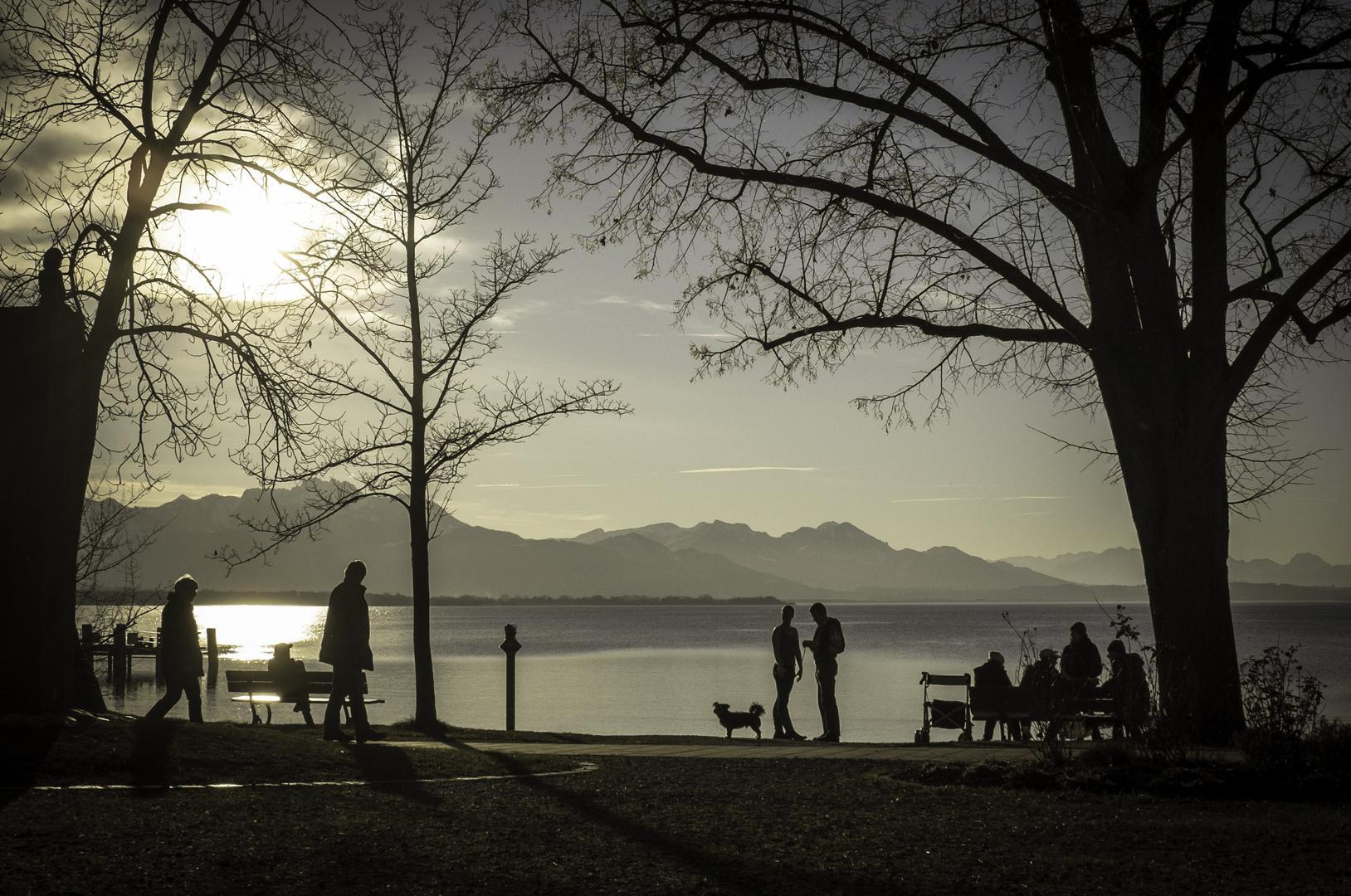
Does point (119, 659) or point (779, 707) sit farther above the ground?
point (779, 707)

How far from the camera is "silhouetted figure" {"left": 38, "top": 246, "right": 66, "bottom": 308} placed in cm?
962

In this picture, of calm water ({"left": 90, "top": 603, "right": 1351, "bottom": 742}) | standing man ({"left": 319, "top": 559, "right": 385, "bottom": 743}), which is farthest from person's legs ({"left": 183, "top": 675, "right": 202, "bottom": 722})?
calm water ({"left": 90, "top": 603, "right": 1351, "bottom": 742})

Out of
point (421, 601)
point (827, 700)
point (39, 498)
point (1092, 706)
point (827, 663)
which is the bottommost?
point (827, 700)

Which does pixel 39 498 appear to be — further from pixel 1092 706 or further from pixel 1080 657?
pixel 1080 657

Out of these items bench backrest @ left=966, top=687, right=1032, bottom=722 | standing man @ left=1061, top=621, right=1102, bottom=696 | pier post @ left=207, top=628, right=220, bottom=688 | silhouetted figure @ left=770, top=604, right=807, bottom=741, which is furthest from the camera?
pier post @ left=207, top=628, right=220, bottom=688

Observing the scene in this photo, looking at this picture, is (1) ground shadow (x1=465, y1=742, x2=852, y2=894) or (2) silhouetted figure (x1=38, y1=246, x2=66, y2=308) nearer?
(1) ground shadow (x1=465, y1=742, x2=852, y2=894)

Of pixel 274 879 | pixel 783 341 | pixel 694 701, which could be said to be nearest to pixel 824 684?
pixel 783 341

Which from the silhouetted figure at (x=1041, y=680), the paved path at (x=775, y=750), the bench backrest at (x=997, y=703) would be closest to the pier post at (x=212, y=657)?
the paved path at (x=775, y=750)

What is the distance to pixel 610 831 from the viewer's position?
5.88 metres

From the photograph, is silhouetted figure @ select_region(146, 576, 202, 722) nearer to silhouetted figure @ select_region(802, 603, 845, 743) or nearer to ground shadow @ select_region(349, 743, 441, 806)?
ground shadow @ select_region(349, 743, 441, 806)

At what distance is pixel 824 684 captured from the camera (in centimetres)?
1439

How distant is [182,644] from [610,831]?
862 centimetres

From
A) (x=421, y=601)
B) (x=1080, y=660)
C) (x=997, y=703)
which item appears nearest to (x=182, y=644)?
(x=421, y=601)

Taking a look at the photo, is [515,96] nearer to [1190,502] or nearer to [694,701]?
[1190,502]
